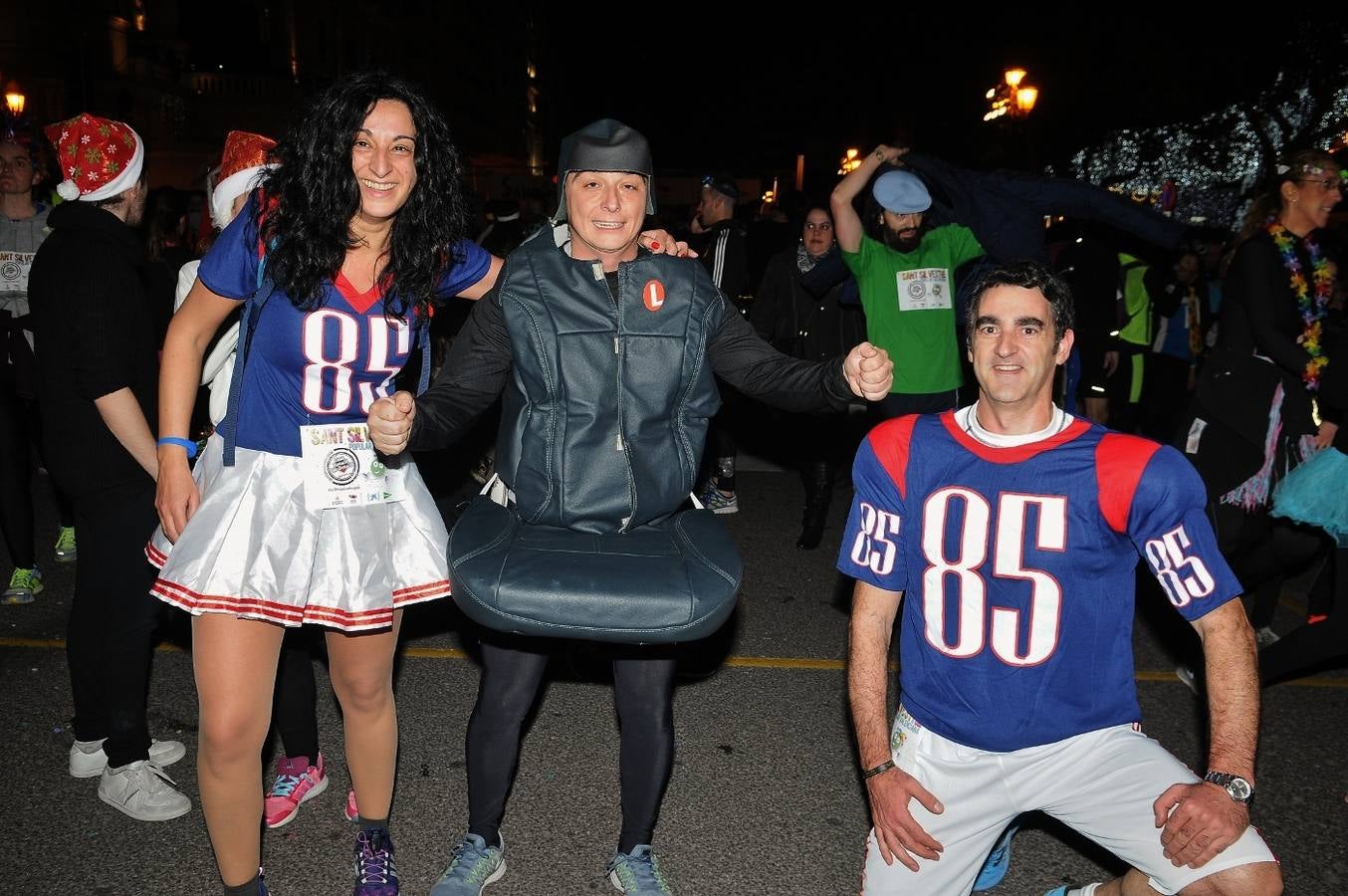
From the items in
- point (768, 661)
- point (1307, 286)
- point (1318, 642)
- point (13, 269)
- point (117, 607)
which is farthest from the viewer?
point (13, 269)

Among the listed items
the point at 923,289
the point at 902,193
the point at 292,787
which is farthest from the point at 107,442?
the point at 923,289

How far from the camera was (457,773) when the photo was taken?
3.77 metres

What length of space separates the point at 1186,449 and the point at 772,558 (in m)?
2.56

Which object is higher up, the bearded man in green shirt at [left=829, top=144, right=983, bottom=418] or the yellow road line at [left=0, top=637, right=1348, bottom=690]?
the bearded man in green shirt at [left=829, top=144, right=983, bottom=418]

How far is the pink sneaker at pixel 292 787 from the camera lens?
342 centimetres

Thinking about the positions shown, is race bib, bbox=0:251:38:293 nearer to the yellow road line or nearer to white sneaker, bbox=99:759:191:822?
the yellow road line

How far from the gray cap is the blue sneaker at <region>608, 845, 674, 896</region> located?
1938mm

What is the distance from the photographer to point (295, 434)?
8.71 feet

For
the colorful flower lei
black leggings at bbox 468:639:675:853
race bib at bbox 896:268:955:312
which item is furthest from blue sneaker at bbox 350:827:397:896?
the colorful flower lei

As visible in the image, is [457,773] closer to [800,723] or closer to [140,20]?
[800,723]

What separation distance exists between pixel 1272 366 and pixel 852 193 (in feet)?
7.04

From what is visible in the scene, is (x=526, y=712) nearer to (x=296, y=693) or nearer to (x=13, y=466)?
(x=296, y=693)

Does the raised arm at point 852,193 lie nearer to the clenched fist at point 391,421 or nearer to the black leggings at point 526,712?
the black leggings at point 526,712

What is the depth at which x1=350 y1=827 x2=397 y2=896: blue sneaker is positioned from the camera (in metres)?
2.95
